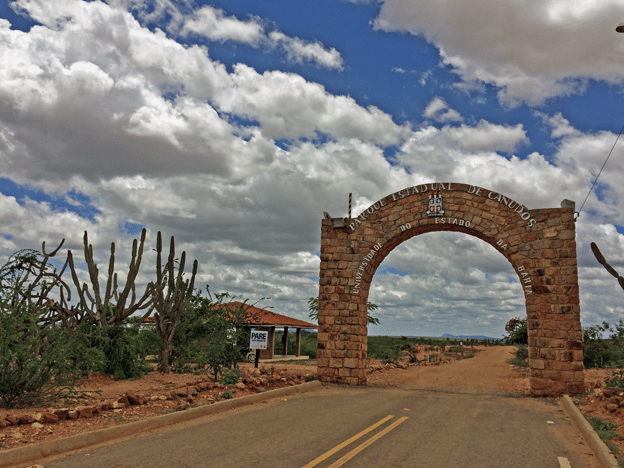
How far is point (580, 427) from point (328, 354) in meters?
7.99

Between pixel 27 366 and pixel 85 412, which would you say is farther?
pixel 27 366

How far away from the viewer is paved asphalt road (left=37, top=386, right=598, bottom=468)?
6.09 m

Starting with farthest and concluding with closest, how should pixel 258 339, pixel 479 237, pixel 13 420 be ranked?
pixel 479 237
pixel 258 339
pixel 13 420

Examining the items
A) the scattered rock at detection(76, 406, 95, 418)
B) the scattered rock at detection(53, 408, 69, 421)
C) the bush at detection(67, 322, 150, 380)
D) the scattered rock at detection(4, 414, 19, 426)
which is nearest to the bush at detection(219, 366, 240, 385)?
the bush at detection(67, 322, 150, 380)

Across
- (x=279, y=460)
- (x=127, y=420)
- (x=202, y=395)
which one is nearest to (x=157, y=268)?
(x=202, y=395)

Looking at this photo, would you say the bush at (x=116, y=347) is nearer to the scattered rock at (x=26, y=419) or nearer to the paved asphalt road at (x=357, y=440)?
the paved asphalt road at (x=357, y=440)

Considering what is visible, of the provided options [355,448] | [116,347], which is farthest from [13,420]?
[116,347]

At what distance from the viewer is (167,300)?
51.6 feet

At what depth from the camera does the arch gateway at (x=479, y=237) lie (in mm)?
13055

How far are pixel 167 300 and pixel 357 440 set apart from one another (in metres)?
10.4

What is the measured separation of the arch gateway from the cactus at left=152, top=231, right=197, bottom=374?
5.06 metres

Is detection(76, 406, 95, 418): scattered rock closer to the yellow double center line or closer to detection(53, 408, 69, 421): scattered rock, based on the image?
detection(53, 408, 69, 421): scattered rock

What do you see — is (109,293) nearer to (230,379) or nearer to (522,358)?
(230,379)

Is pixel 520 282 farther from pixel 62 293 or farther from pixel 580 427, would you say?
pixel 62 293
